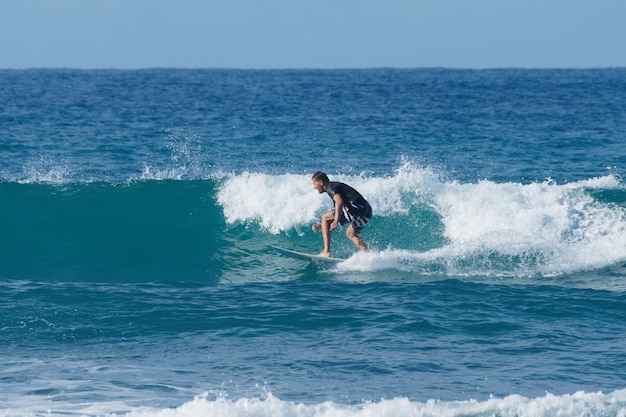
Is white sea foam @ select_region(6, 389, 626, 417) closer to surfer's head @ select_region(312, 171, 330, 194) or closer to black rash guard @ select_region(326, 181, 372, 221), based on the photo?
surfer's head @ select_region(312, 171, 330, 194)

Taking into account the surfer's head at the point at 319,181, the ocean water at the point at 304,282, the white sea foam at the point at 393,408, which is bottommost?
the white sea foam at the point at 393,408

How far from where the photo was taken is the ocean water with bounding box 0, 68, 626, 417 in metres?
8.52

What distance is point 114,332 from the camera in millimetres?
10445

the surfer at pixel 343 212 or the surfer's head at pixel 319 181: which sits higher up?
the surfer's head at pixel 319 181

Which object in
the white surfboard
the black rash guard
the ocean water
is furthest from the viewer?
the white surfboard

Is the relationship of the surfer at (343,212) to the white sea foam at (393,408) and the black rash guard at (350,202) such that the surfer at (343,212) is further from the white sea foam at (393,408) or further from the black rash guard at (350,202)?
the white sea foam at (393,408)

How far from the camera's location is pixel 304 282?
501 inches

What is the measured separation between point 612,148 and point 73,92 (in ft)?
107

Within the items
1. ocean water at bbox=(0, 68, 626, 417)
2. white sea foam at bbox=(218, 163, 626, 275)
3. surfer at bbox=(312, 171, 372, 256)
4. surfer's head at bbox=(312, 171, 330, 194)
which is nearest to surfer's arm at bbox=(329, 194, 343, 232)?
surfer at bbox=(312, 171, 372, 256)

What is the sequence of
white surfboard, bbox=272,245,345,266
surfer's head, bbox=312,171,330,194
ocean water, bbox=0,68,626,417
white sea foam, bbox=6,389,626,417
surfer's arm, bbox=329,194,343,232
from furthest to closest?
white surfboard, bbox=272,245,345,266
surfer's arm, bbox=329,194,343,232
surfer's head, bbox=312,171,330,194
ocean water, bbox=0,68,626,417
white sea foam, bbox=6,389,626,417

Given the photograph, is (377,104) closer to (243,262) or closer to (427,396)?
(243,262)

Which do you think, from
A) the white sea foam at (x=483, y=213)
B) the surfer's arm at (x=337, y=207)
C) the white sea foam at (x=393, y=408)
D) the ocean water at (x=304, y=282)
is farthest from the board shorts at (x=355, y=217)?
→ the white sea foam at (x=393, y=408)

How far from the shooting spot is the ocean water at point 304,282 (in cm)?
852

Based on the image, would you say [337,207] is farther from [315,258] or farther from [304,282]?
[304,282]
